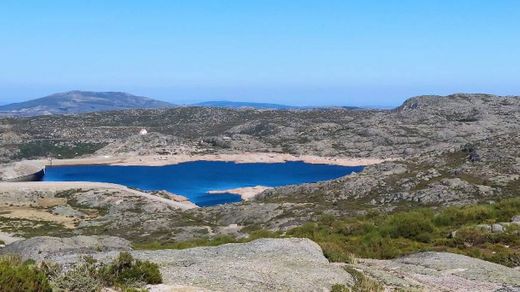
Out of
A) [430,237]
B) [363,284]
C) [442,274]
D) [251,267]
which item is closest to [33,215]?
[430,237]

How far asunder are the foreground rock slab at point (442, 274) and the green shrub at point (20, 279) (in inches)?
504

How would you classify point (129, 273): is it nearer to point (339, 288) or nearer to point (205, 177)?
point (339, 288)

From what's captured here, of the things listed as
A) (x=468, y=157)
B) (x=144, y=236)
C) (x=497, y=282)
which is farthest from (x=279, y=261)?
(x=468, y=157)

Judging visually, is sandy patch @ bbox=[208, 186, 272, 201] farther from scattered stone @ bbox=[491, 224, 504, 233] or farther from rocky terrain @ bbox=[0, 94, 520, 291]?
scattered stone @ bbox=[491, 224, 504, 233]

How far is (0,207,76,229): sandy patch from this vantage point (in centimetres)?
9062

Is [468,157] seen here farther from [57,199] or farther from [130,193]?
[57,199]

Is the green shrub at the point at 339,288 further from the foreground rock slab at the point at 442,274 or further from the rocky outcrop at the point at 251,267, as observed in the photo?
the foreground rock slab at the point at 442,274

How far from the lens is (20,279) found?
1312cm

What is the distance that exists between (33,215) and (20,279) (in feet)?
303

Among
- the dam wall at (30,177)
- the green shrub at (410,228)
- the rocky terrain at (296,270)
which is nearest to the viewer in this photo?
the rocky terrain at (296,270)

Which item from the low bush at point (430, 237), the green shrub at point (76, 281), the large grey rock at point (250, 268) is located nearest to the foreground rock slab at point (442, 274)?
the large grey rock at point (250, 268)

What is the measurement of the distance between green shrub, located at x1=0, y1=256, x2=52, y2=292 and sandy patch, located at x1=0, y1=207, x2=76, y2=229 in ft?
249

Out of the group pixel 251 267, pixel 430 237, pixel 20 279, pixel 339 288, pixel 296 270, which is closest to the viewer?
pixel 20 279

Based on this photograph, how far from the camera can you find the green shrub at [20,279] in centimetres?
1270
